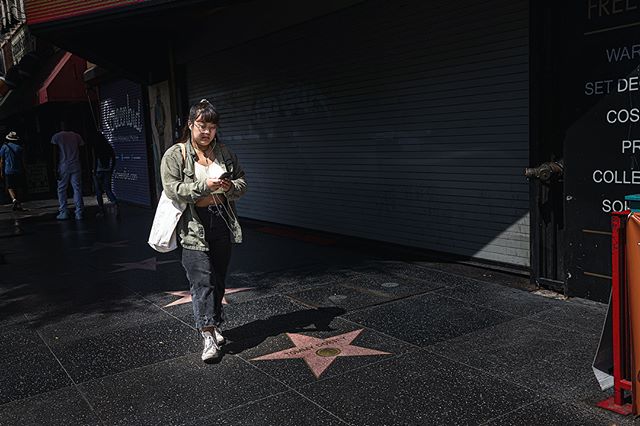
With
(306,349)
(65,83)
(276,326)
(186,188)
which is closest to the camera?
(186,188)

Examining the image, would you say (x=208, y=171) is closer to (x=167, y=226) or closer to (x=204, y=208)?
(x=204, y=208)

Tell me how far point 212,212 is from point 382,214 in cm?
438

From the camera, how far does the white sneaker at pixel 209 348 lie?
4.57m

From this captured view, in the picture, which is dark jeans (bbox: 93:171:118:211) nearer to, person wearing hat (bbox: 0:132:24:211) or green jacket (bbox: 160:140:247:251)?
person wearing hat (bbox: 0:132:24:211)

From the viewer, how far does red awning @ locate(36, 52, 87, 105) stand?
18078 mm

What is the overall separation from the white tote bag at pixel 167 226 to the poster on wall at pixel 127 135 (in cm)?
1196

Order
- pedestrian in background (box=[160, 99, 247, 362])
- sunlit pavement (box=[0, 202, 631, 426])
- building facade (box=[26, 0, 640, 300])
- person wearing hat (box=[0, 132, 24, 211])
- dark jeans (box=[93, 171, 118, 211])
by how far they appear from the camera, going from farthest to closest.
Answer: person wearing hat (box=[0, 132, 24, 211])
dark jeans (box=[93, 171, 118, 211])
building facade (box=[26, 0, 640, 300])
pedestrian in background (box=[160, 99, 247, 362])
sunlit pavement (box=[0, 202, 631, 426])

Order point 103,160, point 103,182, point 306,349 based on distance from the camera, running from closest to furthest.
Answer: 1. point 306,349
2. point 103,160
3. point 103,182

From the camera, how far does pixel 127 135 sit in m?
17.3

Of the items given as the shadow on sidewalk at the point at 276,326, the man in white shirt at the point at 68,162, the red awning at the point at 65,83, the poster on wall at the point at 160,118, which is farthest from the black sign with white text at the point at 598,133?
the red awning at the point at 65,83

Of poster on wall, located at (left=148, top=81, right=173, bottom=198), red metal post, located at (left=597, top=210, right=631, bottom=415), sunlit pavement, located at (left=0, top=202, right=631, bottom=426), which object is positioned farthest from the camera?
poster on wall, located at (left=148, top=81, right=173, bottom=198)

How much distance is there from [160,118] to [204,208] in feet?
35.3

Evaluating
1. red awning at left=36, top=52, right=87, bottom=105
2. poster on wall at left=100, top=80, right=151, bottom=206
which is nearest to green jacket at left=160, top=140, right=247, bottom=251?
poster on wall at left=100, top=80, right=151, bottom=206

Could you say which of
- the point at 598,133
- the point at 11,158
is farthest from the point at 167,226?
the point at 11,158
